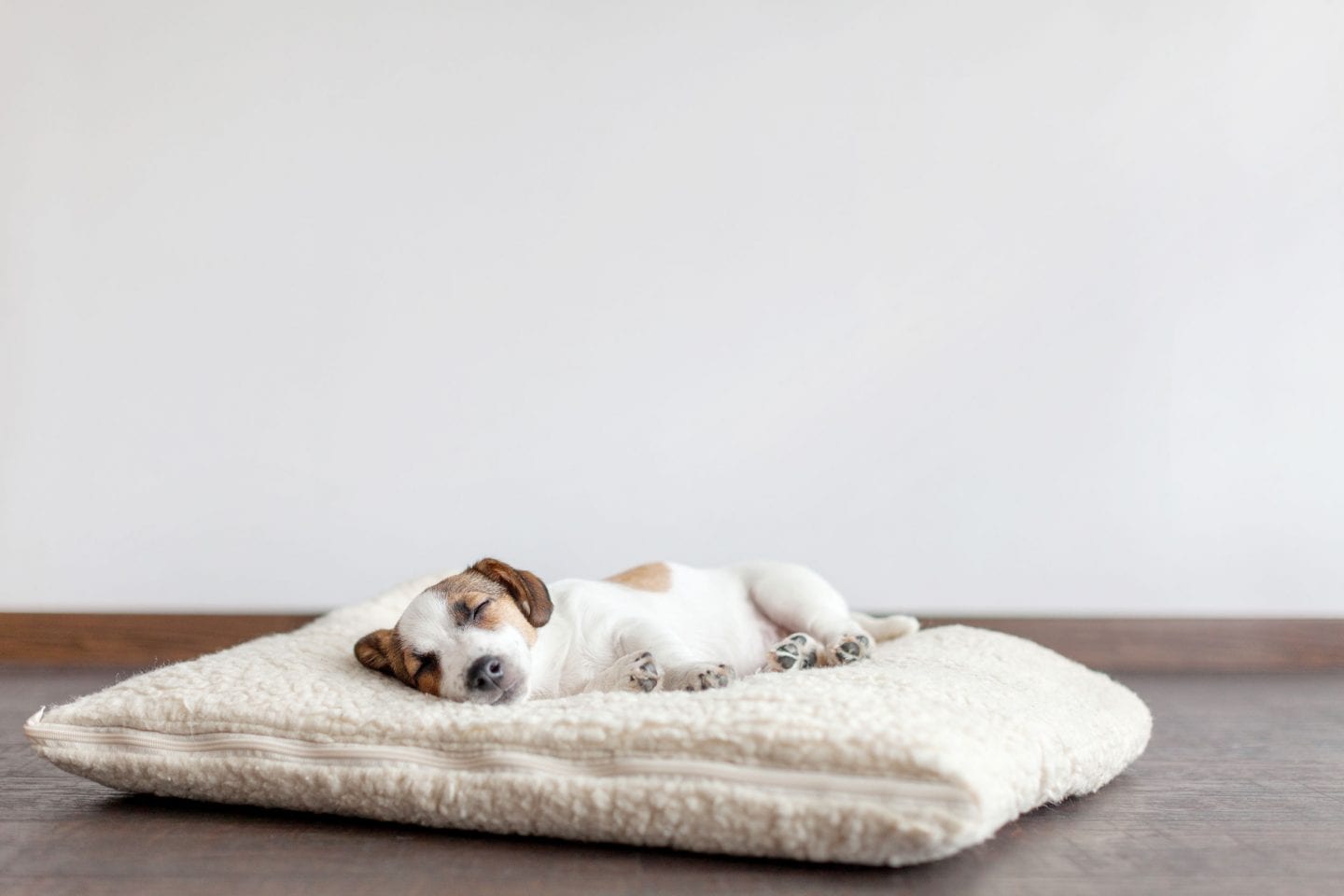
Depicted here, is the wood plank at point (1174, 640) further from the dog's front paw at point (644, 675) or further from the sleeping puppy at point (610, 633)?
the dog's front paw at point (644, 675)

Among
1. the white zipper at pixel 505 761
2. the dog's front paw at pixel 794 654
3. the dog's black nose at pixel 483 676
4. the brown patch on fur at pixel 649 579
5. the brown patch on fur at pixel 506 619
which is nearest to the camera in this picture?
the white zipper at pixel 505 761

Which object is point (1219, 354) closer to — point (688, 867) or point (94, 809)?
point (688, 867)

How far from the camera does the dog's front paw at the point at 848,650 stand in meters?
2.22

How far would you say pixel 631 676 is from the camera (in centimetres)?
193

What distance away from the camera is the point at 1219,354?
3.33 metres

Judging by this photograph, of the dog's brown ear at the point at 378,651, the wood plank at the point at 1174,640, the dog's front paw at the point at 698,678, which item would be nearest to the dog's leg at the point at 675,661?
the dog's front paw at the point at 698,678

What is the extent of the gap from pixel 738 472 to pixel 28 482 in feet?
6.68

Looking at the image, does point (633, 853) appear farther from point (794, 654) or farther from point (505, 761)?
point (794, 654)

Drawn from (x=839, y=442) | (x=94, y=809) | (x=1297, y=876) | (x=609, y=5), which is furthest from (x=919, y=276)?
(x=94, y=809)

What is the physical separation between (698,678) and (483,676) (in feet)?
1.15

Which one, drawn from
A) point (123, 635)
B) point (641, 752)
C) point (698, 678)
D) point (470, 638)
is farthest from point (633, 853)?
point (123, 635)

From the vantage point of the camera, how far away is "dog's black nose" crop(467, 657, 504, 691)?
6.00 feet

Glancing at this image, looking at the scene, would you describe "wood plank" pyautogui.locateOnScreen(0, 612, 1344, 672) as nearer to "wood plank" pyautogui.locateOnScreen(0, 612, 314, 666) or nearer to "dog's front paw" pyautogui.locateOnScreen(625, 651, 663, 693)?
"wood plank" pyautogui.locateOnScreen(0, 612, 314, 666)

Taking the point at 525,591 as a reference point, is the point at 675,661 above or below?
below
